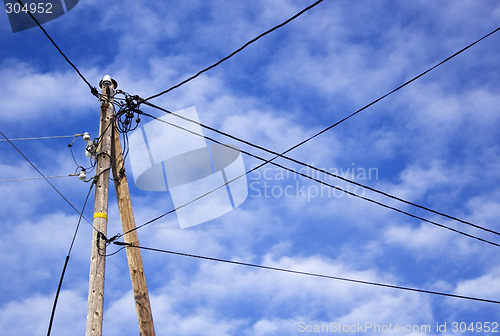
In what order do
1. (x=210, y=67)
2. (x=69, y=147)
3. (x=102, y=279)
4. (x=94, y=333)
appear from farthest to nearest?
1. (x=69, y=147)
2. (x=210, y=67)
3. (x=102, y=279)
4. (x=94, y=333)

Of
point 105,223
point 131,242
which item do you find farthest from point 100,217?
point 131,242

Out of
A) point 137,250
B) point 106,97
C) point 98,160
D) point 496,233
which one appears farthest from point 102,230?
point 496,233

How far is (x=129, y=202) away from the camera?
8031 millimetres

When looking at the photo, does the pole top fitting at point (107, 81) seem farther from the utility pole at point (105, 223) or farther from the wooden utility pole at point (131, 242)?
the wooden utility pole at point (131, 242)

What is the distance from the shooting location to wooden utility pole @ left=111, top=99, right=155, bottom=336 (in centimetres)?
719

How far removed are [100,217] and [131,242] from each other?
0.62m

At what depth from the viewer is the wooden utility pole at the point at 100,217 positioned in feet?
22.3

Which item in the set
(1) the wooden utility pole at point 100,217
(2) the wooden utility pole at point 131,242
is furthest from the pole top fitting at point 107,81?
(2) the wooden utility pole at point 131,242

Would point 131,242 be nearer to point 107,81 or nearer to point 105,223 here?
point 105,223

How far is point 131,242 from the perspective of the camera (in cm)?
761

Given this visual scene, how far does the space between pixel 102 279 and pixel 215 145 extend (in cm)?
402

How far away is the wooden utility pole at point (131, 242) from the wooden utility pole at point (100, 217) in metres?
0.16

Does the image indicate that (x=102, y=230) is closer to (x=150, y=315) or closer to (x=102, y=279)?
(x=102, y=279)

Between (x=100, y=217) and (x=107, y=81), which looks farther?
(x=107, y=81)
